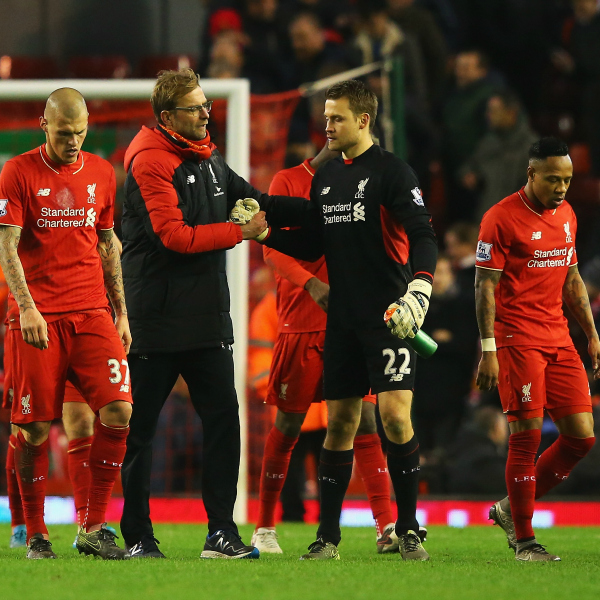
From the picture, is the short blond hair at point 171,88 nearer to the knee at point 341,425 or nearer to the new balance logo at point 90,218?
the new balance logo at point 90,218

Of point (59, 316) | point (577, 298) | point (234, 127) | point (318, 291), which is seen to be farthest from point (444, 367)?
point (59, 316)

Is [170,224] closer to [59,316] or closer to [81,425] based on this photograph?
[59,316]

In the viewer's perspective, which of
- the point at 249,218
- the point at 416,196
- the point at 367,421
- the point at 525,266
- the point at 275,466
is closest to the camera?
the point at 416,196

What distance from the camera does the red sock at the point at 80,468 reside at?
6.37m

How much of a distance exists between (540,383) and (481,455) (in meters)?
3.87

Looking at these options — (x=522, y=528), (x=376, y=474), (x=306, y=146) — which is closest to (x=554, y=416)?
(x=522, y=528)

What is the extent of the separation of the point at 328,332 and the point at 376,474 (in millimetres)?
1089

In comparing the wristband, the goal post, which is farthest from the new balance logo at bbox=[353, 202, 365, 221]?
the goal post

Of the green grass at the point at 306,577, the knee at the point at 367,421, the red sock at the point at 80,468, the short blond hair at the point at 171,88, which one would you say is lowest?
the green grass at the point at 306,577

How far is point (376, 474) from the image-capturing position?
6.77 meters

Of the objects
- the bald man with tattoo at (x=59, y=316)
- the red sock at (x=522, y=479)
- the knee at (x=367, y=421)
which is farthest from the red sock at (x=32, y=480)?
the red sock at (x=522, y=479)

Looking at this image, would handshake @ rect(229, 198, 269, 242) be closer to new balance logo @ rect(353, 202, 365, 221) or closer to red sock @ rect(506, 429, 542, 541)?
new balance logo @ rect(353, 202, 365, 221)

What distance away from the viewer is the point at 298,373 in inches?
266

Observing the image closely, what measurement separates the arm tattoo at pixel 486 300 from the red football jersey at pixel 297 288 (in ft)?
3.46
